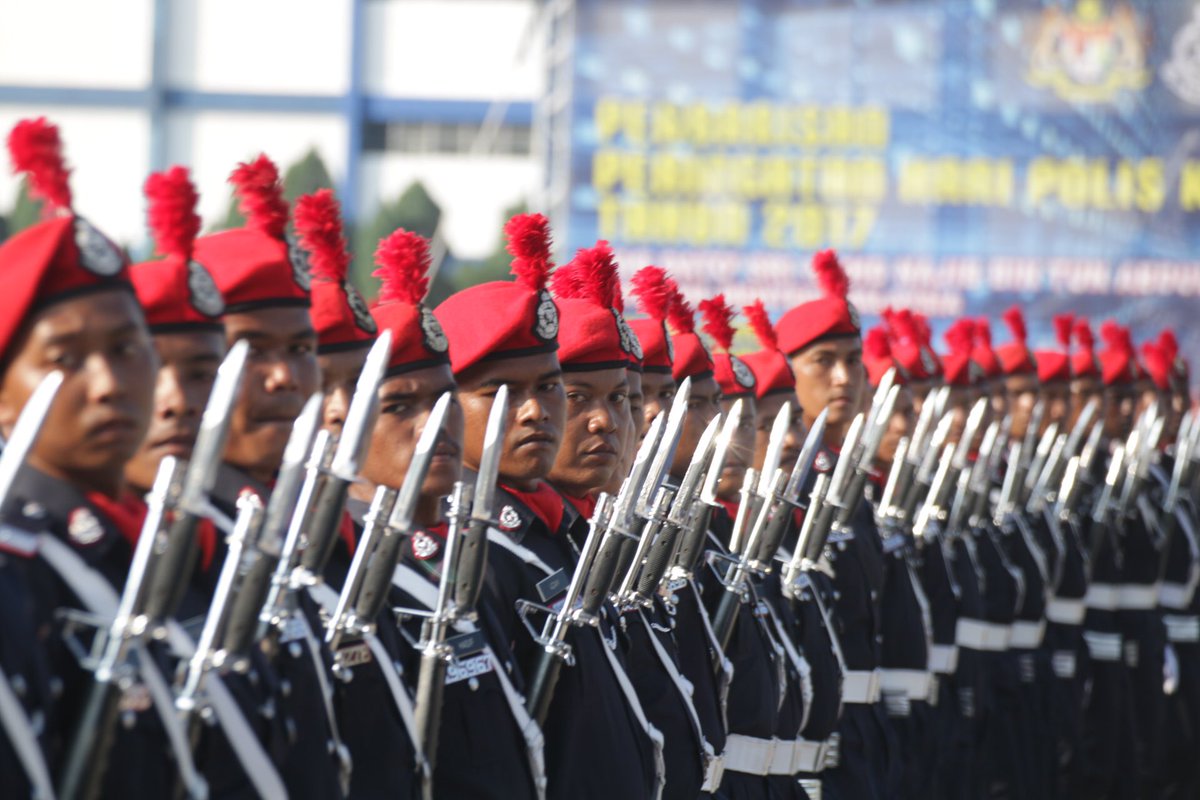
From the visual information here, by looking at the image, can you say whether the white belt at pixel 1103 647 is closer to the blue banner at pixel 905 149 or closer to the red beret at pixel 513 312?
the blue banner at pixel 905 149

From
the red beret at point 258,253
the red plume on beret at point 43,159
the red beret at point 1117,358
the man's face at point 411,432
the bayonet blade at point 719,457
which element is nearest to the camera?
the red plume on beret at point 43,159

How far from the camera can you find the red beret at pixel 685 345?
5.61 meters

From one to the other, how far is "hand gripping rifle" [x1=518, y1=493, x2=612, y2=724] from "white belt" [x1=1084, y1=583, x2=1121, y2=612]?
6.38 metres

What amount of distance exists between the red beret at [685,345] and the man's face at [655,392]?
7cm

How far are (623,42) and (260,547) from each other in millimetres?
13032

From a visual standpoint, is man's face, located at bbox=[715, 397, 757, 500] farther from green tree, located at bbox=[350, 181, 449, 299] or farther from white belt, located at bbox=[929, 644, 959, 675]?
green tree, located at bbox=[350, 181, 449, 299]

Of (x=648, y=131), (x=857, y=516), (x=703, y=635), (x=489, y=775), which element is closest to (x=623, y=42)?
(x=648, y=131)

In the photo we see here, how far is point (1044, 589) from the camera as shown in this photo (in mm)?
8875

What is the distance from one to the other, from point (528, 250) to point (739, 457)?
1426mm

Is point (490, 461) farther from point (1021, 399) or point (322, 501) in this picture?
point (1021, 399)

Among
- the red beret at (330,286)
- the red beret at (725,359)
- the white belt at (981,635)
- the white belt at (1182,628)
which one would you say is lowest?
the white belt at (1182,628)

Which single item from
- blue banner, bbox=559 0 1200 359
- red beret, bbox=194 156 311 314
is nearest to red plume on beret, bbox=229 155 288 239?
red beret, bbox=194 156 311 314

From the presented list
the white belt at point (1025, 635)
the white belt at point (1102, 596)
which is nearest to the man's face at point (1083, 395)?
the white belt at point (1102, 596)

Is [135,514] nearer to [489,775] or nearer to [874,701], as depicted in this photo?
[489,775]
